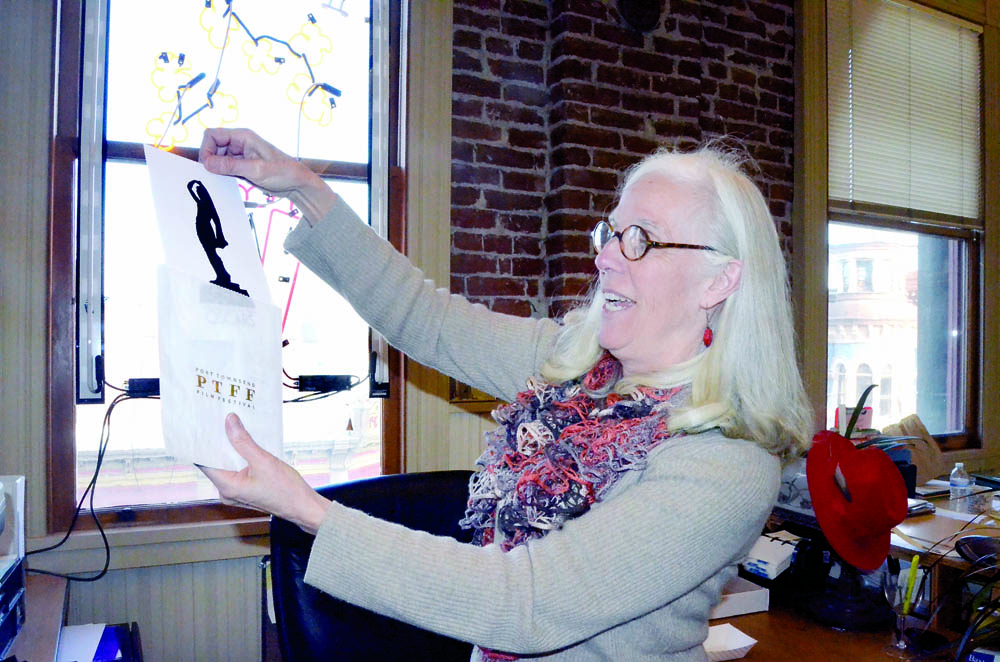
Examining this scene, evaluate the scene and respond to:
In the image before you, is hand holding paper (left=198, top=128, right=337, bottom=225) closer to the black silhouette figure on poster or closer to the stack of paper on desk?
the black silhouette figure on poster

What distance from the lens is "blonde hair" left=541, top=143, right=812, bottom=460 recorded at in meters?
1.05

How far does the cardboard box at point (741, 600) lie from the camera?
64.1 inches

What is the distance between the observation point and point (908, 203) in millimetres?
3703

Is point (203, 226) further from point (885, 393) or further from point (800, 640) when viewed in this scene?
point (885, 393)

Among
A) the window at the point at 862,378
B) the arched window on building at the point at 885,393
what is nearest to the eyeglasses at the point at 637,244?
the window at the point at 862,378

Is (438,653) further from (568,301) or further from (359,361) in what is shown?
(568,301)

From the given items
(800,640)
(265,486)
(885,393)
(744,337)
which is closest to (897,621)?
(800,640)

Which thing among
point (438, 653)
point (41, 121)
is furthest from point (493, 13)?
point (438, 653)

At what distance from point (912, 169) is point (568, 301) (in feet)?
7.66

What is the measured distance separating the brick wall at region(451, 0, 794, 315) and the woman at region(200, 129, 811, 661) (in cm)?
122

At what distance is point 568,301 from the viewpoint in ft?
8.70

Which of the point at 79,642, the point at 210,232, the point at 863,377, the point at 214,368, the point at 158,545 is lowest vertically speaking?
the point at 79,642

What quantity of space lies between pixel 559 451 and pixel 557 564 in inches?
11.6

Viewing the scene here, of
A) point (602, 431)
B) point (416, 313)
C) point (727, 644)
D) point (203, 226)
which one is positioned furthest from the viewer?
point (727, 644)
